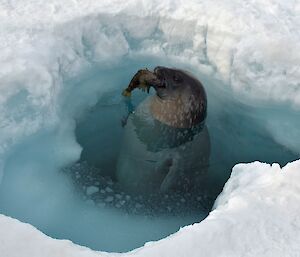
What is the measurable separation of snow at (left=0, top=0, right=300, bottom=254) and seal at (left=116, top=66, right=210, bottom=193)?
29 centimetres

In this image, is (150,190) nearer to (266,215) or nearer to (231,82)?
(231,82)

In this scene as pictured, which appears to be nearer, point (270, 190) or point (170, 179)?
point (270, 190)

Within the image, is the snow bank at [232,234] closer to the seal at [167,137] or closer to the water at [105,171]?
the water at [105,171]

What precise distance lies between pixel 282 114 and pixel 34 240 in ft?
5.73

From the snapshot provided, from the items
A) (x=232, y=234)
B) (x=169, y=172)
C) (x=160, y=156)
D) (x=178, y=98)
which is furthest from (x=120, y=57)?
(x=232, y=234)

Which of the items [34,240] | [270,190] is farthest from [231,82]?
[34,240]

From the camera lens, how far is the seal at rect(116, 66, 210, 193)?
270 cm

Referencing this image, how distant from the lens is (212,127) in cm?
298

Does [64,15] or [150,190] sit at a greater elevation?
[64,15]

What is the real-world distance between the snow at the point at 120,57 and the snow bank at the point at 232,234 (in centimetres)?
13

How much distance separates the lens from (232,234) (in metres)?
1.61

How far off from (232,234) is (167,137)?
3.93 ft

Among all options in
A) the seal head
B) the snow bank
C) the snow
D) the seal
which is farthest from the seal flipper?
the snow bank

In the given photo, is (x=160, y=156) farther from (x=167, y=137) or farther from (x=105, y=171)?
(x=105, y=171)
